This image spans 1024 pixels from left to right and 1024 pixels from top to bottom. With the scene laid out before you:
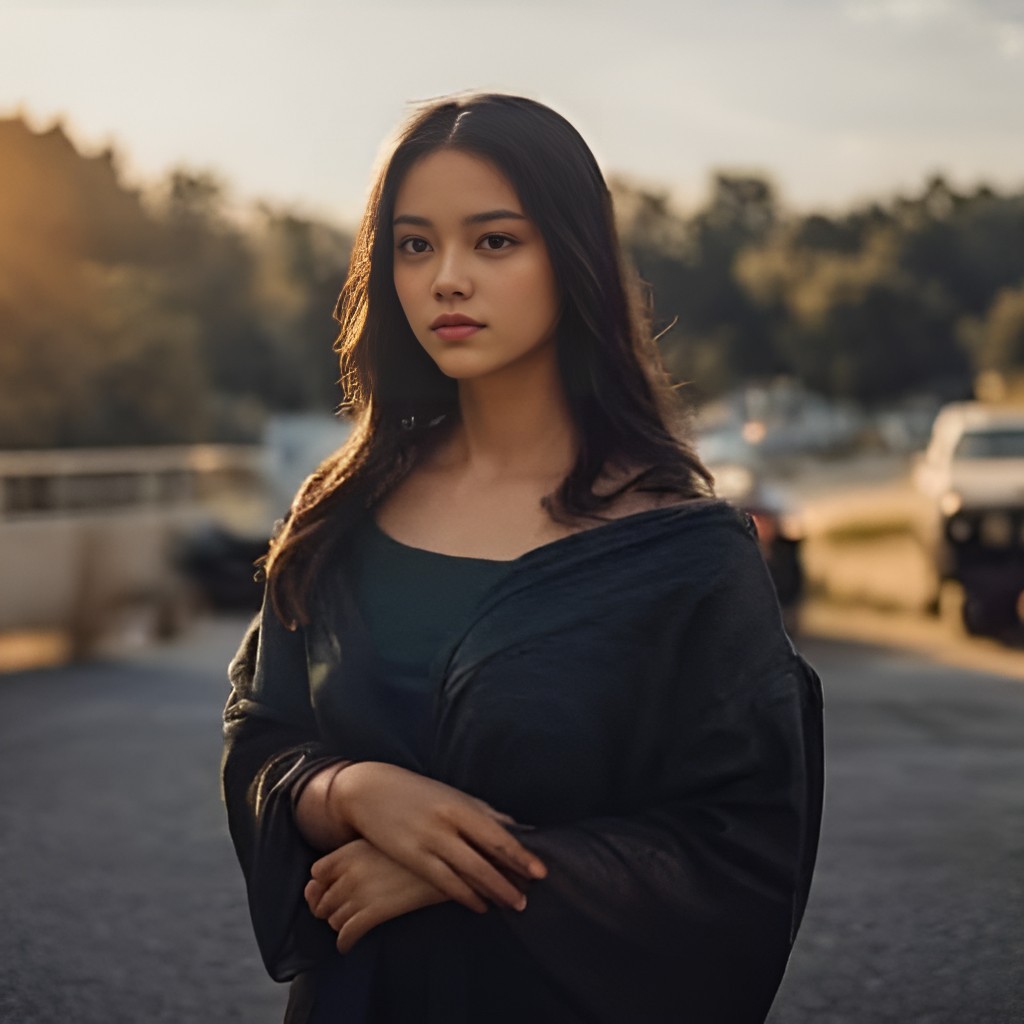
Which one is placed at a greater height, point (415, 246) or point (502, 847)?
point (415, 246)

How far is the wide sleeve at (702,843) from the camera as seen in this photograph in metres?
2.31

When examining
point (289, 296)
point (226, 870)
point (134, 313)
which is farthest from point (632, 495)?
point (289, 296)

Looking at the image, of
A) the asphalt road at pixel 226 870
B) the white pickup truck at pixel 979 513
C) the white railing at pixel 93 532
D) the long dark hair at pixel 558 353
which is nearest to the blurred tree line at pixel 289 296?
the white railing at pixel 93 532

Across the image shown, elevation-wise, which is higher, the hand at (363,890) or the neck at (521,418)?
the neck at (521,418)

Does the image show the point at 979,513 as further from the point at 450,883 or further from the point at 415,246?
the point at 450,883

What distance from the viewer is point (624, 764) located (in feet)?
7.68

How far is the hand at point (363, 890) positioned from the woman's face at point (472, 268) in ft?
1.96

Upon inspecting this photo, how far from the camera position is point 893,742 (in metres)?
10.0

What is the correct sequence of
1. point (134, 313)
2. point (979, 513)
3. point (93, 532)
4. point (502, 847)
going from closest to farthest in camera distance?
1. point (502, 847)
2. point (93, 532)
3. point (979, 513)
4. point (134, 313)

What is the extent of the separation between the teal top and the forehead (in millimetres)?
417

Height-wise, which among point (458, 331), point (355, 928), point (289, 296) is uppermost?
point (458, 331)

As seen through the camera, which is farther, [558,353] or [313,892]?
[558,353]

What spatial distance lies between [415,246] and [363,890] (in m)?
0.79

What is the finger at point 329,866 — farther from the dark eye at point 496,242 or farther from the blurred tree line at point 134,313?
the blurred tree line at point 134,313
